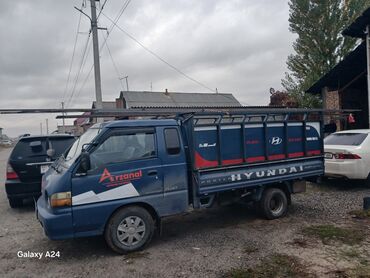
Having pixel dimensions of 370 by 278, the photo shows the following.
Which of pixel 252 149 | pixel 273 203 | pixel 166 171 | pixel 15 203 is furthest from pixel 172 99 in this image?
pixel 166 171

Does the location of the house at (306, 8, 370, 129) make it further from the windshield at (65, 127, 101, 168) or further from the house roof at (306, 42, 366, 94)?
the windshield at (65, 127, 101, 168)

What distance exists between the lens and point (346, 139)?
9297 millimetres

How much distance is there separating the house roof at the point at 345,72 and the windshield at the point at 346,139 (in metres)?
6.42

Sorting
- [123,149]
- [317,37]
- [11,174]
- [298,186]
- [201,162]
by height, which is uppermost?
[317,37]

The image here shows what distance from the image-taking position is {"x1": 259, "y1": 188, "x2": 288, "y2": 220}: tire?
21.4 ft

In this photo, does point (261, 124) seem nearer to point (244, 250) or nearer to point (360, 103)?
point (244, 250)

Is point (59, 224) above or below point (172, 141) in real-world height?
below

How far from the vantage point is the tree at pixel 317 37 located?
71.5ft

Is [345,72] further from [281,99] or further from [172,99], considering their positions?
[172,99]

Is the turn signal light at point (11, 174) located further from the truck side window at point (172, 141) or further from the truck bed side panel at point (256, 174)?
the truck bed side panel at point (256, 174)

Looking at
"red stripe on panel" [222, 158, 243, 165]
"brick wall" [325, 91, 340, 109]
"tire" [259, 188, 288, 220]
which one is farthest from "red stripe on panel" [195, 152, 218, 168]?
"brick wall" [325, 91, 340, 109]

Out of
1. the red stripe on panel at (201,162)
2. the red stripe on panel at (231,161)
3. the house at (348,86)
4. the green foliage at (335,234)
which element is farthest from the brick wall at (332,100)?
the red stripe on panel at (201,162)

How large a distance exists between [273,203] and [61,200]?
4.03 m

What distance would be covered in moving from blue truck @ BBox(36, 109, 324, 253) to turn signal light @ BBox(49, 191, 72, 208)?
0.04 feet
